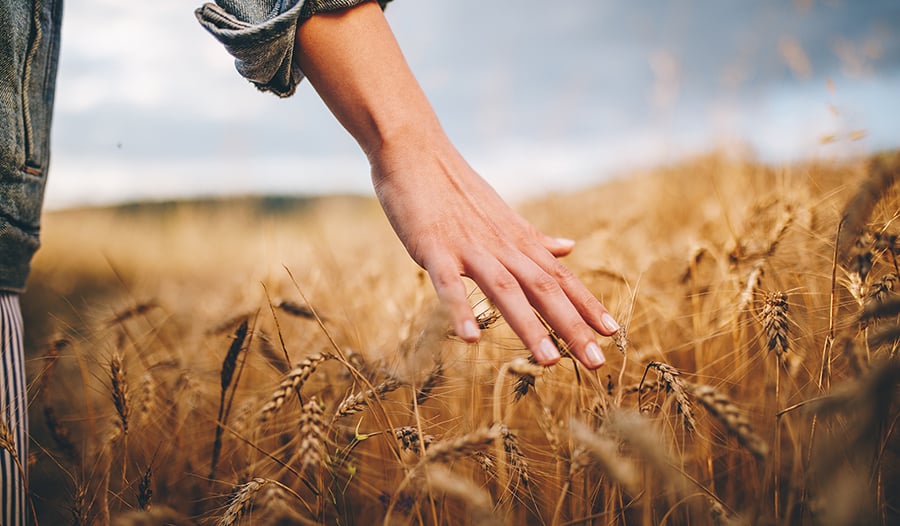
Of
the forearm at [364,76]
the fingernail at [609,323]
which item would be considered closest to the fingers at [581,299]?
the fingernail at [609,323]

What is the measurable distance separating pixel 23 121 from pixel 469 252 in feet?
2.64

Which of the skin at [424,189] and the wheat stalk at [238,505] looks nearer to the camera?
the wheat stalk at [238,505]

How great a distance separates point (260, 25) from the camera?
82 cm

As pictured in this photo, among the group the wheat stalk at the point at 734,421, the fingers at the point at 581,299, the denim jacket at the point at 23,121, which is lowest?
the wheat stalk at the point at 734,421

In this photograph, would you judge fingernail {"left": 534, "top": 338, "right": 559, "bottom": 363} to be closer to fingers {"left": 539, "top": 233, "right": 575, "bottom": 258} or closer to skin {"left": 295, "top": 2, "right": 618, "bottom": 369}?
skin {"left": 295, "top": 2, "right": 618, "bottom": 369}

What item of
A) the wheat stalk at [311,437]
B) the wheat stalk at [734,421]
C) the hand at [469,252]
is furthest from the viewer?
the hand at [469,252]

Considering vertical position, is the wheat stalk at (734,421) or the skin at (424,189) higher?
the skin at (424,189)

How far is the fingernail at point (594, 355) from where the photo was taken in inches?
33.7

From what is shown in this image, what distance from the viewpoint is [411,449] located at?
84 centimetres

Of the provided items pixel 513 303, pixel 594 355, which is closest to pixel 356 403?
pixel 513 303

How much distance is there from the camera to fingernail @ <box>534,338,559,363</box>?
0.81 meters

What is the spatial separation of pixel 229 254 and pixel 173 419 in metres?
4.01

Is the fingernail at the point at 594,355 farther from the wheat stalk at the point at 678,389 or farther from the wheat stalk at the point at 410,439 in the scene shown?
the wheat stalk at the point at 410,439

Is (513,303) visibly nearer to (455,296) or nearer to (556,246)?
(455,296)
